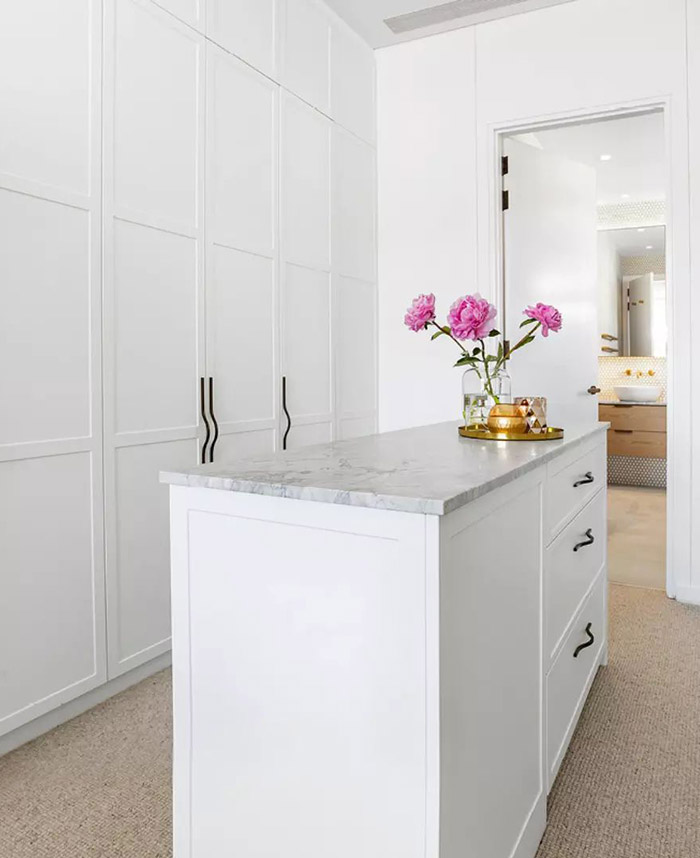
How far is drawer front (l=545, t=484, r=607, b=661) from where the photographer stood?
5.32 feet

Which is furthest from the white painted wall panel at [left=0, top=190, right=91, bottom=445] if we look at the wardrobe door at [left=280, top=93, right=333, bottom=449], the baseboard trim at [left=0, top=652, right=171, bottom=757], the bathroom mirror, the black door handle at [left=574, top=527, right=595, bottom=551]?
the bathroom mirror

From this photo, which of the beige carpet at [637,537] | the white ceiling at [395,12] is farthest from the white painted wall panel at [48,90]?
the beige carpet at [637,537]

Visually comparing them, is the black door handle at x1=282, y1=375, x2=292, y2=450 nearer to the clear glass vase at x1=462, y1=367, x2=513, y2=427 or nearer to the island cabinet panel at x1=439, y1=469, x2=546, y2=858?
the clear glass vase at x1=462, y1=367, x2=513, y2=427

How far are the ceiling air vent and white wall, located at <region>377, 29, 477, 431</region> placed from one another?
14cm

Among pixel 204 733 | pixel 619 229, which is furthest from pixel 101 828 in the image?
pixel 619 229

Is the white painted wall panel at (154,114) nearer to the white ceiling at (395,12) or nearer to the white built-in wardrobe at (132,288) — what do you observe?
the white built-in wardrobe at (132,288)

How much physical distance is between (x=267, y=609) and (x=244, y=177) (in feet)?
7.03

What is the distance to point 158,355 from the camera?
241 centimetres

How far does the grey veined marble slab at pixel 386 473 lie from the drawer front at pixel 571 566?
0.83ft

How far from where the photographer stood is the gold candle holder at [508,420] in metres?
1.87

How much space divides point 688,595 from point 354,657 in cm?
272

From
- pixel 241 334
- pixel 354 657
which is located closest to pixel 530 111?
pixel 241 334

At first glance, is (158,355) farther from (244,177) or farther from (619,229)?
(619,229)

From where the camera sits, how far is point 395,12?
347 cm
